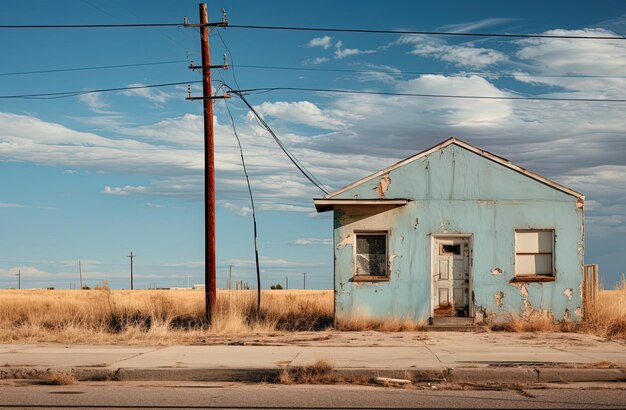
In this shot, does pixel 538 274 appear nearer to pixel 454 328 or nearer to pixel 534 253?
pixel 534 253

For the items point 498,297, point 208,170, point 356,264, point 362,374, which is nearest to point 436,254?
point 498,297

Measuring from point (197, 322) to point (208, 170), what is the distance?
4.31m

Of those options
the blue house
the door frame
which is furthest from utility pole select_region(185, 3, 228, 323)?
the door frame

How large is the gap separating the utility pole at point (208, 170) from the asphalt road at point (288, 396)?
9159mm

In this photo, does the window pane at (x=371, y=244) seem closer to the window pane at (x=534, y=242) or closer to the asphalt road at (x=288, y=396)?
the window pane at (x=534, y=242)

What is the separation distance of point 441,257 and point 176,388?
10681mm

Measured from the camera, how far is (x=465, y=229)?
19.8 metres

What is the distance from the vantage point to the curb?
11500mm

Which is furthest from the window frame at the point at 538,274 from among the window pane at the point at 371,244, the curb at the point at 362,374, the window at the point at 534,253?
the curb at the point at 362,374

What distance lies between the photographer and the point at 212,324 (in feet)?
64.7

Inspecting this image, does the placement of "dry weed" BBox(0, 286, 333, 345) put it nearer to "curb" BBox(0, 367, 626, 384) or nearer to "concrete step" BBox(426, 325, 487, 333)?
"concrete step" BBox(426, 325, 487, 333)

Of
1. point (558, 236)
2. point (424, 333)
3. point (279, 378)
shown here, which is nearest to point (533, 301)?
point (558, 236)

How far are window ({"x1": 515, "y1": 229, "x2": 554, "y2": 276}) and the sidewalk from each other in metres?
3.20

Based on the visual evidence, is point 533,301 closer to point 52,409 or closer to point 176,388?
point 176,388
